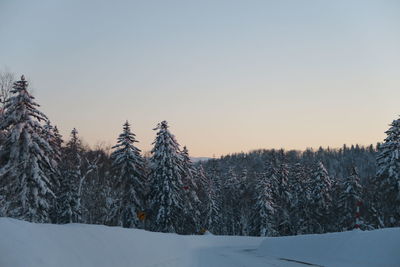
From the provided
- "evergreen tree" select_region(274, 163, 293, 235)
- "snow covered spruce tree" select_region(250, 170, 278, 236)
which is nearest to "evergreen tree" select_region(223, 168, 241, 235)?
"evergreen tree" select_region(274, 163, 293, 235)

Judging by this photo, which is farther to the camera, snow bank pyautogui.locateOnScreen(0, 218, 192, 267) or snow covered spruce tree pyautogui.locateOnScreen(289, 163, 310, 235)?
snow covered spruce tree pyautogui.locateOnScreen(289, 163, 310, 235)

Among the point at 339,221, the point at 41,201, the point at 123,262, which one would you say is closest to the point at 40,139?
the point at 41,201

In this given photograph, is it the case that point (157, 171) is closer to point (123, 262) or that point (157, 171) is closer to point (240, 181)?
point (123, 262)

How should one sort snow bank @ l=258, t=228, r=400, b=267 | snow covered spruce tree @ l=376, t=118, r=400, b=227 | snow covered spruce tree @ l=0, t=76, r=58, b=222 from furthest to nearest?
1. snow covered spruce tree @ l=376, t=118, r=400, b=227
2. snow covered spruce tree @ l=0, t=76, r=58, b=222
3. snow bank @ l=258, t=228, r=400, b=267

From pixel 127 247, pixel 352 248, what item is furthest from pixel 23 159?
pixel 352 248

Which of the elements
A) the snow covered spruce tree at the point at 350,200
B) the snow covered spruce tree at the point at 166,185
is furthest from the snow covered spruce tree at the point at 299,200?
the snow covered spruce tree at the point at 166,185

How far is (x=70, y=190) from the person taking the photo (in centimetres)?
4750

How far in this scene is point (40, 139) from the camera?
28.5 m

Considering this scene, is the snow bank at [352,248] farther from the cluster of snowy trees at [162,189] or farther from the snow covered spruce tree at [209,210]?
the snow covered spruce tree at [209,210]

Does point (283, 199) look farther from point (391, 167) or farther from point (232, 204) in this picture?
point (391, 167)

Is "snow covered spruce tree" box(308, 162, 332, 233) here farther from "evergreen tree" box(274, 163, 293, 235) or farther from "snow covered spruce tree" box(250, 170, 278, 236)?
"snow covered spruce tree" box(250, 170, 278, 236)

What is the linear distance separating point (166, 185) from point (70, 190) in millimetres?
14193

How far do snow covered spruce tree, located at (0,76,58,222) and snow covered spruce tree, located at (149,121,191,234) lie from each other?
13.4 meters

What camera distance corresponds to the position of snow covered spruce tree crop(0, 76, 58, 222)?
90.6 ft
